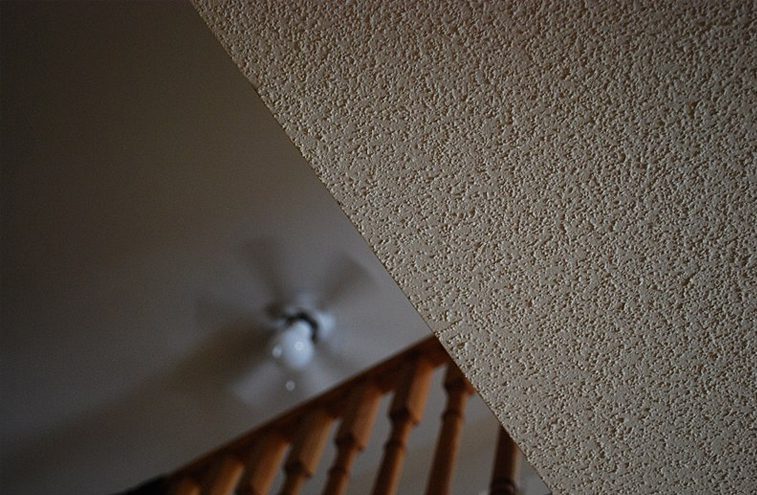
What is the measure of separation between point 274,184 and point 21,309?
1238mm

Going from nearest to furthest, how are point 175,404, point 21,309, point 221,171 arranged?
point 221,171 → point 21,309 → point 175,404

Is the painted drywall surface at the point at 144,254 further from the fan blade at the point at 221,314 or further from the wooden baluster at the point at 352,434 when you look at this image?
the wooden baluster at the point at 352,434

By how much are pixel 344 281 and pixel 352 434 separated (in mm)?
1370

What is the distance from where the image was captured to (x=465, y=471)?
3.45 metres

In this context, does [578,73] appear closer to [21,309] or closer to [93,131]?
[93,131]

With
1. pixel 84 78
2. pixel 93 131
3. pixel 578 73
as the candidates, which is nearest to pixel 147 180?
pixel 93 131

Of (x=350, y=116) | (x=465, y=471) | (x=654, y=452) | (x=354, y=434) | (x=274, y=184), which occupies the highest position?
(x=274, y=184)

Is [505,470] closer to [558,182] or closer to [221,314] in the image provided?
[558,182]

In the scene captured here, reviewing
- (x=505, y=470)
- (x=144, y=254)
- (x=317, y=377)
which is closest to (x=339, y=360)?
(x=317, y=377)

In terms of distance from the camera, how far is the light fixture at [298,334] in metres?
2.77

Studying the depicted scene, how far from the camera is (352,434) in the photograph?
59.8 inches

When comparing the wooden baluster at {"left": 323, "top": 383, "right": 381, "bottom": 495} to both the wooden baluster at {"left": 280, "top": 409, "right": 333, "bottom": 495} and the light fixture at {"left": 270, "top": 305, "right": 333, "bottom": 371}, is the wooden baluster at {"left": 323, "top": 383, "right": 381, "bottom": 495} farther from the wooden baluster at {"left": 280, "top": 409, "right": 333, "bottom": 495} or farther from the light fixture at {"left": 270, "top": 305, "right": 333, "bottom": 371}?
the light fixture at {"left": 270, "top": 305, "right": 333, "bottom": 371}

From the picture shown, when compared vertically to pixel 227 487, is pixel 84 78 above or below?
above

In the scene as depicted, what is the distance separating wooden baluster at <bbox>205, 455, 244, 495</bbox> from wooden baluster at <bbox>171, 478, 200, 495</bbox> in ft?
0.27
